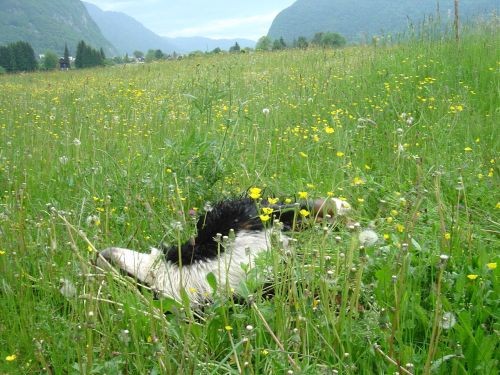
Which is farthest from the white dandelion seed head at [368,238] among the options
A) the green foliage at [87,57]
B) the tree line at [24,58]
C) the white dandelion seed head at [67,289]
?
the green foliage at [87,57]

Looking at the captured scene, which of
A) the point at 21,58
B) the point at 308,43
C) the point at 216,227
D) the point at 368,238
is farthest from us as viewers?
the point at 21,58

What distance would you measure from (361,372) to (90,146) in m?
4.12

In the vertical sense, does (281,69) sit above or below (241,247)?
above

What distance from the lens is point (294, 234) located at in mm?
2504

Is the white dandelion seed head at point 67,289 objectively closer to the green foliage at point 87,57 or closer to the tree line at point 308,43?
the tree line at point 308,43

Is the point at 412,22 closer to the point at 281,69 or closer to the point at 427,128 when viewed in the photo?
the point at 281,69

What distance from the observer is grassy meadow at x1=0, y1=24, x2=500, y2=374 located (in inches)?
70.3

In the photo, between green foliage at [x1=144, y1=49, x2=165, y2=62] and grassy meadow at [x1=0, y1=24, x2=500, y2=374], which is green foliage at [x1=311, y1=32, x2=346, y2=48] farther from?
green foliage at [x1=144, y1=49, x2=165, y2=62]

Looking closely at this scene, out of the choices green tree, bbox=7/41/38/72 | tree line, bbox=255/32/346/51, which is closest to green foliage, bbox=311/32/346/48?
tree line, bbox=255/32/346/51

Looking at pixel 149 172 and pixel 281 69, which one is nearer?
pixel 149 172

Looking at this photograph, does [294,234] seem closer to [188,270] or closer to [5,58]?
[188,270]

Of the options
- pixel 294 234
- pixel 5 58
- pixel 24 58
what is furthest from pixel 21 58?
pixel 294 234

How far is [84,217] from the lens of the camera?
354 cm

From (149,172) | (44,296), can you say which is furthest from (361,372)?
(149,172)
